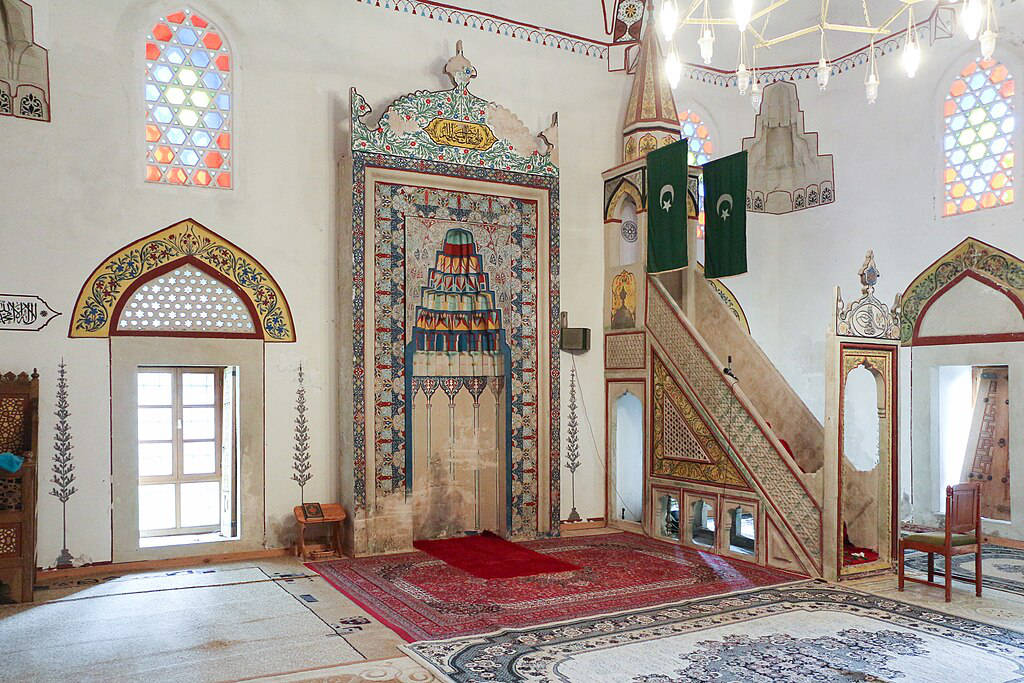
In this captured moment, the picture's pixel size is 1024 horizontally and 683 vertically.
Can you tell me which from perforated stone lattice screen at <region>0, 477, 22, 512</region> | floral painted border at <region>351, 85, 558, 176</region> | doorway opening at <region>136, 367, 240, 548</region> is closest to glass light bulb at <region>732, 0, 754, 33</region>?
floral painted border at <region>351, 85, 558, 176</region>

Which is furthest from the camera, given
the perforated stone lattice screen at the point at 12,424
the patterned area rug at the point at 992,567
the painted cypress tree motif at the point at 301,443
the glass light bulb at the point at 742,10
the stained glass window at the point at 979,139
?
the stained glass window at the point at 979,139

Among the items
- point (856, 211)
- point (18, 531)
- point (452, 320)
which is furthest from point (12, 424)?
point (856, 211)

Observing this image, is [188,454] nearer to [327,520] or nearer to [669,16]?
[327,520]

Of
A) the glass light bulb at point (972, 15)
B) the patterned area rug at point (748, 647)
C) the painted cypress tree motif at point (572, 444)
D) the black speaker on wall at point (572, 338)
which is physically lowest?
the patterned area rug at point (748, 647)

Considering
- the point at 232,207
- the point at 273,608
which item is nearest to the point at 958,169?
the point at 232,207

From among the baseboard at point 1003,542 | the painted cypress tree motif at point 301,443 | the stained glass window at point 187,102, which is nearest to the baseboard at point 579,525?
the painted cypress tree motif at point 301,443

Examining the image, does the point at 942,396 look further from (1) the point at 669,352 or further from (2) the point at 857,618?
(2) the point at 857,618

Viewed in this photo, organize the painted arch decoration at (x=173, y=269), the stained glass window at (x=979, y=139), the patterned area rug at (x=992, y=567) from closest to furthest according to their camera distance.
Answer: the patterned area rug at (x=992, y=567)
the painted arch decoration at (x=173, y=269)
the stained glass window at (x=979, y=139)

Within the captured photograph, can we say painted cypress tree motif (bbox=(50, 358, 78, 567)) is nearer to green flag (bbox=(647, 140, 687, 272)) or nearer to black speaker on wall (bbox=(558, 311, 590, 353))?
black speaker on wall (bbox=(558, 311, 590, 353))

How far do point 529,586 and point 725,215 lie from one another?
3094mm

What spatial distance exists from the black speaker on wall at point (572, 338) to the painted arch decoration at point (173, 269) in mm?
2327

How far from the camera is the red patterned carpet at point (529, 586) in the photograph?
15.9 feet

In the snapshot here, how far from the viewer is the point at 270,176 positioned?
658 cm

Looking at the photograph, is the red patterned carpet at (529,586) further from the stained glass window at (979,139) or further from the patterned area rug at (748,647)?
the stained glass window at (979,139)
